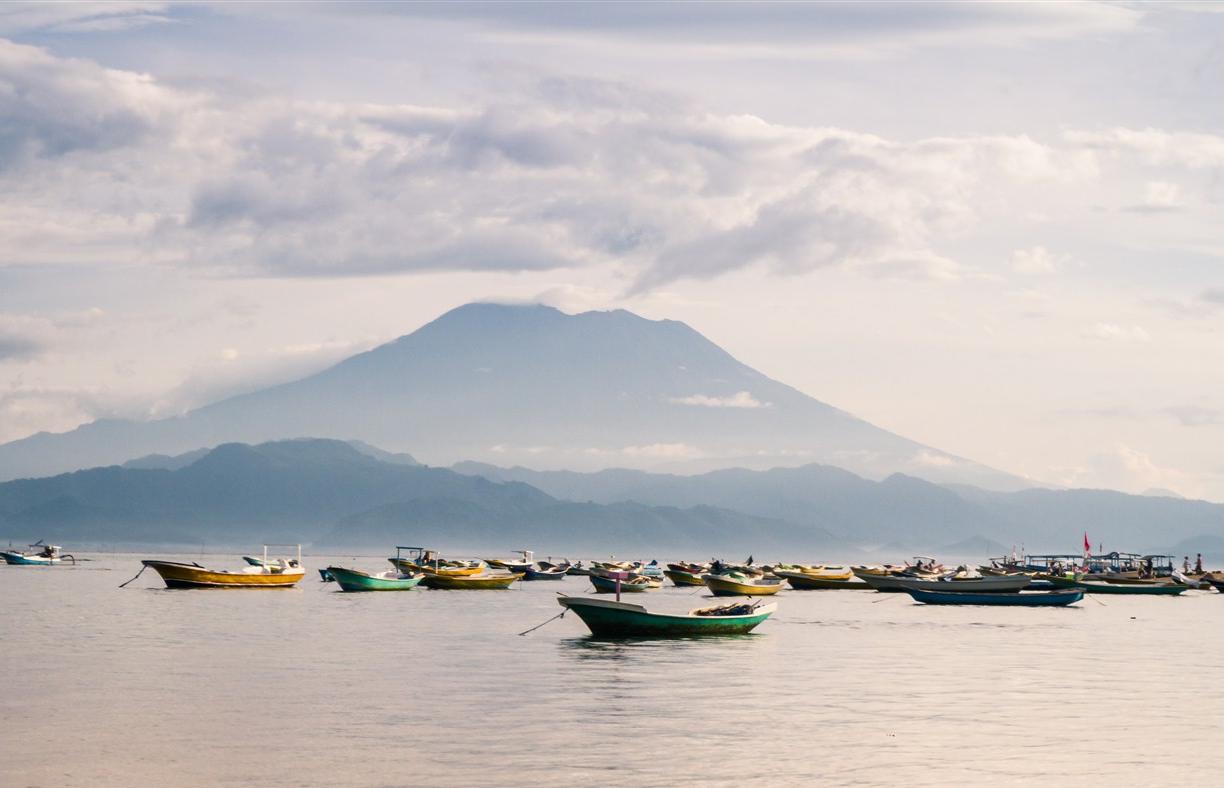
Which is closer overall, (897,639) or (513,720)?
(513,720)

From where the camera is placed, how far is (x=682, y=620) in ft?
232

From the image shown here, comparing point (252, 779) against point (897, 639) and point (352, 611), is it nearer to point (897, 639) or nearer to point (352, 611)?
point (897, 639)

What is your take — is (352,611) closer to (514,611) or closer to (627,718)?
(514,611)

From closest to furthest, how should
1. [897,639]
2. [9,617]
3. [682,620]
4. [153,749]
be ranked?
[153,749] → [682,620] → [897,639] → [9,617]

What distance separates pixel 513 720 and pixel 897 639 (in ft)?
130

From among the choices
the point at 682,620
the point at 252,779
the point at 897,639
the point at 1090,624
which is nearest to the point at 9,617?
the point at 682,620

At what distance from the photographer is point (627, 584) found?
463 feet

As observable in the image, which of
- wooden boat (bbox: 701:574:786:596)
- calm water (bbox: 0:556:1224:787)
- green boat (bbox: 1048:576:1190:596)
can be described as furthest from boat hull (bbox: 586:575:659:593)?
calm water (bbox: 0:556:1224:787)

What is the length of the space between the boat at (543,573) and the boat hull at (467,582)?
33.6 meters

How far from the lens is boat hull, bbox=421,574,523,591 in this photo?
12794 centimetres

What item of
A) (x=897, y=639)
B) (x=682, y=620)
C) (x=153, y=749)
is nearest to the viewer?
(x=153, y=749)

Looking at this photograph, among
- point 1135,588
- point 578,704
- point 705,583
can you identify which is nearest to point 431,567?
point 705,583

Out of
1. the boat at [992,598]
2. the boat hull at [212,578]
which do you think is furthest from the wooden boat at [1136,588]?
the boat hull at [212,578]

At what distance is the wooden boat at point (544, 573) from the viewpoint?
171m
